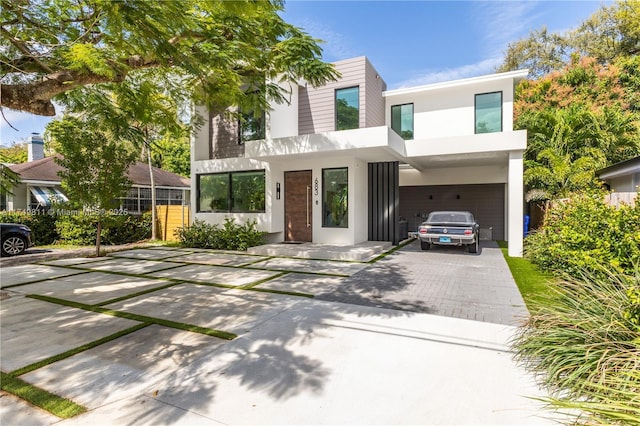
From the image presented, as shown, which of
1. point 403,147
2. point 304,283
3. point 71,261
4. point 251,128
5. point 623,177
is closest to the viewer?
point 304,283

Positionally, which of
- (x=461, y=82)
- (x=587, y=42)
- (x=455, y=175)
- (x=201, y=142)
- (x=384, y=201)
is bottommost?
(x=384, y=201)

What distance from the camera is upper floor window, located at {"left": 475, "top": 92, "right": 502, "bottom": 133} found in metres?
13.5

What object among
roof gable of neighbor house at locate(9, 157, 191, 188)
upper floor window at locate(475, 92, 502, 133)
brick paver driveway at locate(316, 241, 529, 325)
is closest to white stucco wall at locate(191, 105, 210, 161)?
roof gable of neighbor house at locate(9, 157, 191, 188)

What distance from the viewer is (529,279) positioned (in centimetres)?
754

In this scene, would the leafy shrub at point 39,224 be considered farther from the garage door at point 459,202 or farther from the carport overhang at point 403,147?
the garage door at point 459,202

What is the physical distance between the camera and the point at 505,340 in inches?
163

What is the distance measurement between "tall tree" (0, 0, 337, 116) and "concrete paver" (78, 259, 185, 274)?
494 centimetres

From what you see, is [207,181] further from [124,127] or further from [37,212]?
[37,212]

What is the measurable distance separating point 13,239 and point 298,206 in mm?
10639

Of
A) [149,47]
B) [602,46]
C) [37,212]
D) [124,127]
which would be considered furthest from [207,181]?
[602,46]

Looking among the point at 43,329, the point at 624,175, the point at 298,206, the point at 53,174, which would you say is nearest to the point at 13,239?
the point at 53,174

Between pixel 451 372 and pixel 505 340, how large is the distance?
1.26 metres

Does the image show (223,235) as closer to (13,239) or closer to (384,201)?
(384,201)

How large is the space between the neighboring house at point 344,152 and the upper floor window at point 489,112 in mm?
38
